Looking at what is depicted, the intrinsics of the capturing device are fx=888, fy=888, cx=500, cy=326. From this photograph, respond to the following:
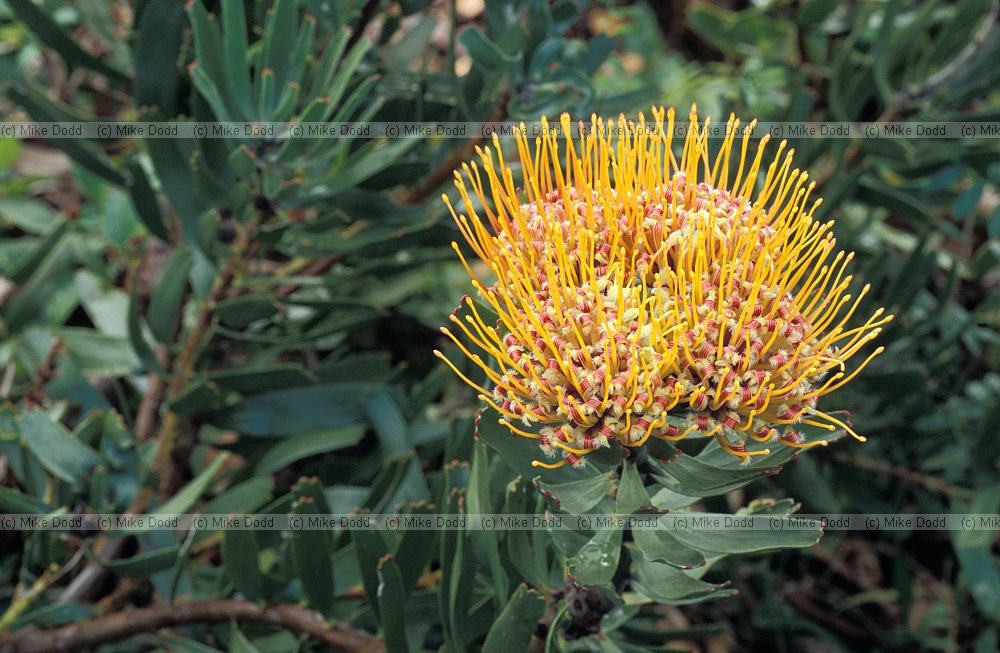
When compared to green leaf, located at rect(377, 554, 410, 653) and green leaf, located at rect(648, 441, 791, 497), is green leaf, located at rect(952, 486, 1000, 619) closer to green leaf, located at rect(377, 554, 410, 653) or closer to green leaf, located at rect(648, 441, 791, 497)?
green leaf, located at rect(648, 441, 791, 497)

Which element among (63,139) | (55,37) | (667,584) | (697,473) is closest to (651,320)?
(697,473)

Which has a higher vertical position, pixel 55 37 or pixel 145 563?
pixel 55 37

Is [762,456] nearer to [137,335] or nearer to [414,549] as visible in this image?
[414,549]

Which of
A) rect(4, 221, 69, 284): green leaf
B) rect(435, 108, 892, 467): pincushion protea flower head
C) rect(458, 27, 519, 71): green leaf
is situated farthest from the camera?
rect(4, 221, 69, 284): green leaf

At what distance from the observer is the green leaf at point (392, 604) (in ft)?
3.07

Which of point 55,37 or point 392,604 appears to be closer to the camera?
point 392,604

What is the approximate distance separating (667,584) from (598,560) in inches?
3.3

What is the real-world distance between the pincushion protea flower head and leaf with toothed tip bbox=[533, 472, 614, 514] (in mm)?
29

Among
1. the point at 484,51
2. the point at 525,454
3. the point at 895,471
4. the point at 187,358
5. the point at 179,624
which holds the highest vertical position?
the point at 484,51

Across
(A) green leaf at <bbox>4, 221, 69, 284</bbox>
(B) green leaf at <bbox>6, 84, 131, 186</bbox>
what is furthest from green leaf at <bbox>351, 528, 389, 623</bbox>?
(A) green leaf at <bbox>4, 221, 69, 284</bbox>

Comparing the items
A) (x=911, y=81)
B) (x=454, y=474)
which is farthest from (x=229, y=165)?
(x=911, y=81)

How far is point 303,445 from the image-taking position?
4.30 feet

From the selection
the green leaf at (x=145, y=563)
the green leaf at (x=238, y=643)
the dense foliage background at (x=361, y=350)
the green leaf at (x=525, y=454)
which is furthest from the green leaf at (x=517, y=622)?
the green leaf at (x=145, y=563)

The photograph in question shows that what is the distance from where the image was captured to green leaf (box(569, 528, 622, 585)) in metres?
0.76
